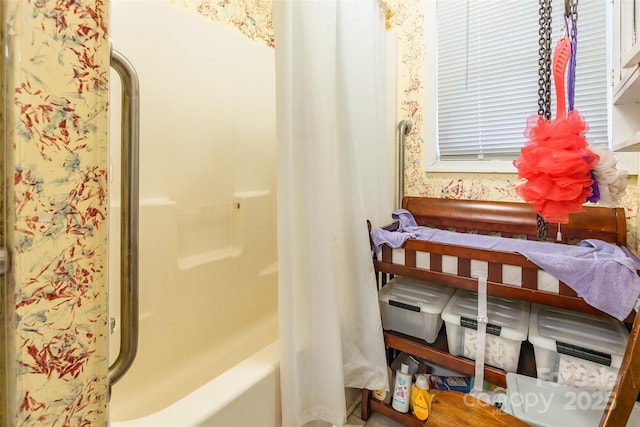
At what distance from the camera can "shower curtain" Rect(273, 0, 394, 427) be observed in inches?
38.4

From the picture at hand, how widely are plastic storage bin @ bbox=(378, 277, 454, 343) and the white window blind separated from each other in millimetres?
735

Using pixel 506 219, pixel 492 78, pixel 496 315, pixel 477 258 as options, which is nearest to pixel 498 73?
pixel 492 78

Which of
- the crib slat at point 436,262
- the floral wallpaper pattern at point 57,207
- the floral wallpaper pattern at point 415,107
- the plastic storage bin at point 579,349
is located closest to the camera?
the floral wallpaper pattern at point 57,207

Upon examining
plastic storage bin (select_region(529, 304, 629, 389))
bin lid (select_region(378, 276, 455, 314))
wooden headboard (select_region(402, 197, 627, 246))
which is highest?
wooden headboard (select_region(402, 197, 627, 246))

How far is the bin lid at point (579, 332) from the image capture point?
89 centimetres

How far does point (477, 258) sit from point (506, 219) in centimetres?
50

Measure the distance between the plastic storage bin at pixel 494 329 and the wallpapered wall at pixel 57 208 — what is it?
1.06 m

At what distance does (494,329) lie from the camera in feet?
3.43

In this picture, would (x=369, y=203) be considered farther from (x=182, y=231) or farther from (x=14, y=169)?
(x=14, y=169)

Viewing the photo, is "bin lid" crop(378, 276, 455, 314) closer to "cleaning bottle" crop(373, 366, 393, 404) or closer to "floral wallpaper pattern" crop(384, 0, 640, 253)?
"cleaning bottle" crop(373, 366, 393, 404)

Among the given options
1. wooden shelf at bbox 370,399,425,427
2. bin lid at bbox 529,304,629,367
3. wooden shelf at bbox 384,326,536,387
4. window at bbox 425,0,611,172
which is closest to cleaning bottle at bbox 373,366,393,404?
wooden shelf at bbox 370,399,425,427

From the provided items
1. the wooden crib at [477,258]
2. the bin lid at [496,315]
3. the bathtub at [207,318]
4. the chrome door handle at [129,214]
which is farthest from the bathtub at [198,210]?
the bin lid at [496,315]

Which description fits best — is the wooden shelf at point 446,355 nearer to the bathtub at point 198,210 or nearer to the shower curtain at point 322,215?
the shower curtain at point 322,215

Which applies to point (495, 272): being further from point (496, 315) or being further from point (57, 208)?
point (57, 208)
